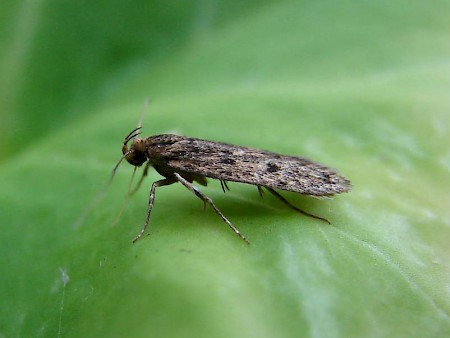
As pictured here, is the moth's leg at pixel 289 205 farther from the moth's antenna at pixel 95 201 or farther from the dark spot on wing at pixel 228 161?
the moth's antenna at pixel 95 201

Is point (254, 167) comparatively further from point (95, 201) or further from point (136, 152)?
point (95, 201)

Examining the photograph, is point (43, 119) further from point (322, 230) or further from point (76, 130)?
point (322, 230)

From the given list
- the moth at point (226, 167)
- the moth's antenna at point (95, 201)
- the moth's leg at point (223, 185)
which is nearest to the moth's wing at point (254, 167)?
the moth at point (226, 167)

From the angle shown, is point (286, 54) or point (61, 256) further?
point (286, 54)

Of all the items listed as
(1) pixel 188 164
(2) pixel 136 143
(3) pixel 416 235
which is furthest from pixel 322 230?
(2) pixel 136 143

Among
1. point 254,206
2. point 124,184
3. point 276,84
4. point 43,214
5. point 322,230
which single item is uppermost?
point 276,84

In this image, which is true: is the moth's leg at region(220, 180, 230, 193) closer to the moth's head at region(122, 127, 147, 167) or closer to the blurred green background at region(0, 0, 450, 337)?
the blurred green background at region(0, 0, 450, 337)
